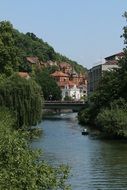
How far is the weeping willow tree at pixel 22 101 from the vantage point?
2202 inches

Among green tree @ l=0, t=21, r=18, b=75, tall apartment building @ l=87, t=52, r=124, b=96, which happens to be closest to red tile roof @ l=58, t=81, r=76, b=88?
tall apartment building @ l=87, t=52, r=124, b=96

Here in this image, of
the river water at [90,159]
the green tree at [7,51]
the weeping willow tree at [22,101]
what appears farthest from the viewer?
the green tree at [7,51]

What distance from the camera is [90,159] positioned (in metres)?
40.9

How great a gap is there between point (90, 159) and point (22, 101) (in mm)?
16801

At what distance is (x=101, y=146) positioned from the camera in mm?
50562

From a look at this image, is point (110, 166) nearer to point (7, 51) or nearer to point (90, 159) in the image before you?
point (90, 159)

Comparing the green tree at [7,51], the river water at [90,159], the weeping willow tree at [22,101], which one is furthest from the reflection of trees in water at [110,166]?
the green tree at [7,51]

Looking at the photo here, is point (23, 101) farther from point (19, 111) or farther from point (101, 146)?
point (101, 146)

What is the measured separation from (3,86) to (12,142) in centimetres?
4051

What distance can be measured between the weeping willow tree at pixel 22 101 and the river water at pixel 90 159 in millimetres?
2556

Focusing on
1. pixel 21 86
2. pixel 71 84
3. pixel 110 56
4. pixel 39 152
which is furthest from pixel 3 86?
pixel 71 84

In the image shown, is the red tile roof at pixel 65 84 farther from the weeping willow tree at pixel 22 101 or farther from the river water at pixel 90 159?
the weeping willow tree at pixel 22 101

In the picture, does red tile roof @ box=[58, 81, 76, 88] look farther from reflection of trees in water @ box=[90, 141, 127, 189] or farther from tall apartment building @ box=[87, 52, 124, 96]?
reflection of trees in water @ box=[90, 141, 127, 189]

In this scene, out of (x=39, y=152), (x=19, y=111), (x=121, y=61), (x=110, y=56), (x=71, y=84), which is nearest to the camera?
(x=39, y=152)
